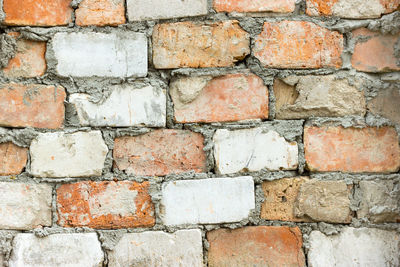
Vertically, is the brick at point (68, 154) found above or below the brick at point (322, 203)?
above

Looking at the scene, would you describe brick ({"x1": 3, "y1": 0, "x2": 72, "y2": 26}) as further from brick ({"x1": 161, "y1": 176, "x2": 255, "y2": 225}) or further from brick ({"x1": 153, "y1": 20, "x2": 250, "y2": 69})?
brick ({"x1": 161, "y1": 176, "x2": 255, "y2": 225})

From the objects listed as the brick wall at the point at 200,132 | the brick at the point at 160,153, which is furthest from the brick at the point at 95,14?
the brick at the point at 160,153

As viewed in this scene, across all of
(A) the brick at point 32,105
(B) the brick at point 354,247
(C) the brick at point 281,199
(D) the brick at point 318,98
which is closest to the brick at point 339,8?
(D) the brick at point 318,98


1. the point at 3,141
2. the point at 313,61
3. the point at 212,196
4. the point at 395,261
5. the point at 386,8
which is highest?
the point at 386,8

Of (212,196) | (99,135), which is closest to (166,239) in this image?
(212,196)

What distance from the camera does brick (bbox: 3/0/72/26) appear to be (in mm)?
980

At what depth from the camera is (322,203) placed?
100 cm

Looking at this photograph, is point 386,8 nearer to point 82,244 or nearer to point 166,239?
point 166,239

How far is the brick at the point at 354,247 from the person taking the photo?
1.00 meters

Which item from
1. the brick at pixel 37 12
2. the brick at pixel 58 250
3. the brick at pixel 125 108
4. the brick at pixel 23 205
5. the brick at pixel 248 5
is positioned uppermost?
the brick at pixel 248 5

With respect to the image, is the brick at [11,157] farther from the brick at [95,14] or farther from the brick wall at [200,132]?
the brick at [95,14]

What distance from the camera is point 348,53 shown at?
1026 millimetres

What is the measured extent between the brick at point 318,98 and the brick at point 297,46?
3 cm

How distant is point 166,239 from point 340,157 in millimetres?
417
